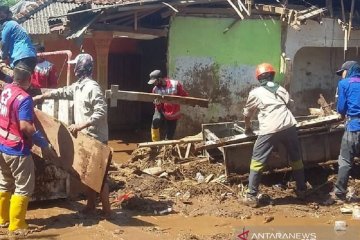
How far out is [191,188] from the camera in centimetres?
781

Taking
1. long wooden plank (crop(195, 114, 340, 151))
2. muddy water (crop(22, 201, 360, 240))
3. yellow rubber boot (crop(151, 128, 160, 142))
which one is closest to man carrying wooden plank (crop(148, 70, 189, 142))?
yellow rubber boot (crop(151, 128, 160, 142))

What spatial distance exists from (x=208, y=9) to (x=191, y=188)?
478 centimetres

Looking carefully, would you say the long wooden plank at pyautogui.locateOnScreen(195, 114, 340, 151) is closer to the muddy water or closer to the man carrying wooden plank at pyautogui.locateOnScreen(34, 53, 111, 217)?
the muddy water

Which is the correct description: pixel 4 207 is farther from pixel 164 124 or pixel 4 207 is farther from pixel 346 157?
pixel 346 157

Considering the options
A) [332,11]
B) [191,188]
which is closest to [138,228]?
[191,188]

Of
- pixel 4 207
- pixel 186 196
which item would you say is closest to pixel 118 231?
pixel 4 207

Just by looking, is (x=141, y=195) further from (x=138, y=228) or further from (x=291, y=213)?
(x=291, y=213)

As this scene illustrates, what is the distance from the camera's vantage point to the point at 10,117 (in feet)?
19.3

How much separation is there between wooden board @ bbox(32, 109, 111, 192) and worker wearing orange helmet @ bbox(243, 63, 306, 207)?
2.24 meters

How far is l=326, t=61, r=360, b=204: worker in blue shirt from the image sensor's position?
284 inches

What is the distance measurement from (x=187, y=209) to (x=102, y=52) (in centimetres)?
501

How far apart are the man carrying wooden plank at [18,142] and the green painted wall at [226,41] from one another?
552 cm

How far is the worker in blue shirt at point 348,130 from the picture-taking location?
7211mm

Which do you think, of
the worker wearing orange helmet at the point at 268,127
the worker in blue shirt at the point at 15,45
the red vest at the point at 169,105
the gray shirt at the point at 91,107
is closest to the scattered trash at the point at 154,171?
the red vest at the point at 169,105
